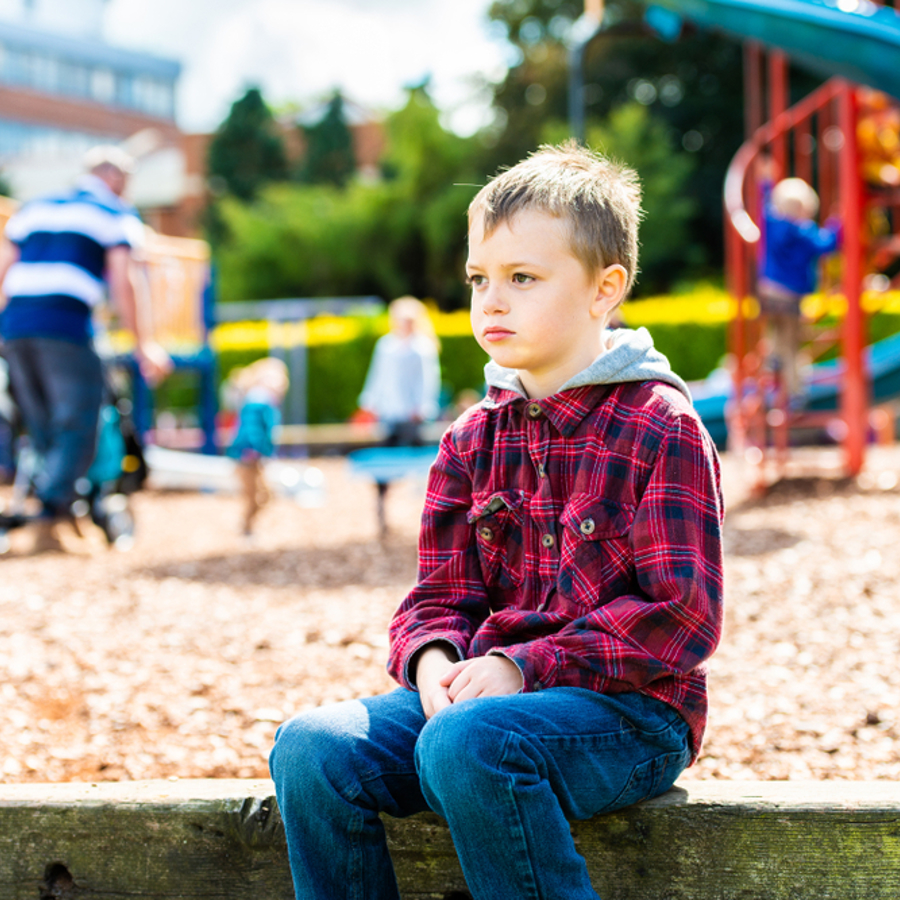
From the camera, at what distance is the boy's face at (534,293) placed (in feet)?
5.56

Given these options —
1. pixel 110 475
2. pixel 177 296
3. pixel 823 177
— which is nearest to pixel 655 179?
pixel 823 177

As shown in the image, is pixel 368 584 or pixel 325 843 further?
pixel 368 584

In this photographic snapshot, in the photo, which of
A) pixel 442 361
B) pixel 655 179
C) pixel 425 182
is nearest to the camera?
pixel 442 361

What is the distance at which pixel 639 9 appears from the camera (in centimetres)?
3030

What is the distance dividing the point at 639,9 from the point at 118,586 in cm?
2914

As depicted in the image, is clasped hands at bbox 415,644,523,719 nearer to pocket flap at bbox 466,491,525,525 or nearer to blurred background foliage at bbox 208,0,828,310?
pocket flap at bbox 466,491,525,525

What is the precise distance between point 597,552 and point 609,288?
417 millimetres

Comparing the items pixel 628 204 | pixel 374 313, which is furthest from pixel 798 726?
pixel 374 313

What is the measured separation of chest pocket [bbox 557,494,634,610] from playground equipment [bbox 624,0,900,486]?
4.83 meters

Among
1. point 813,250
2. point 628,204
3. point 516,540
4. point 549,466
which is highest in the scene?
point 813,250

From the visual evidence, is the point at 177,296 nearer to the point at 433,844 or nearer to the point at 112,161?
the point at 112,161

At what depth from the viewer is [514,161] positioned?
30.9 metres

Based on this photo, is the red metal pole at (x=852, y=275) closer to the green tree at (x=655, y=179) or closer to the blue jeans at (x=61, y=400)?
the blue jeans at (x=61, y=400)

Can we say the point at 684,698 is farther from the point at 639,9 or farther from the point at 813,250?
the point at 639,9
